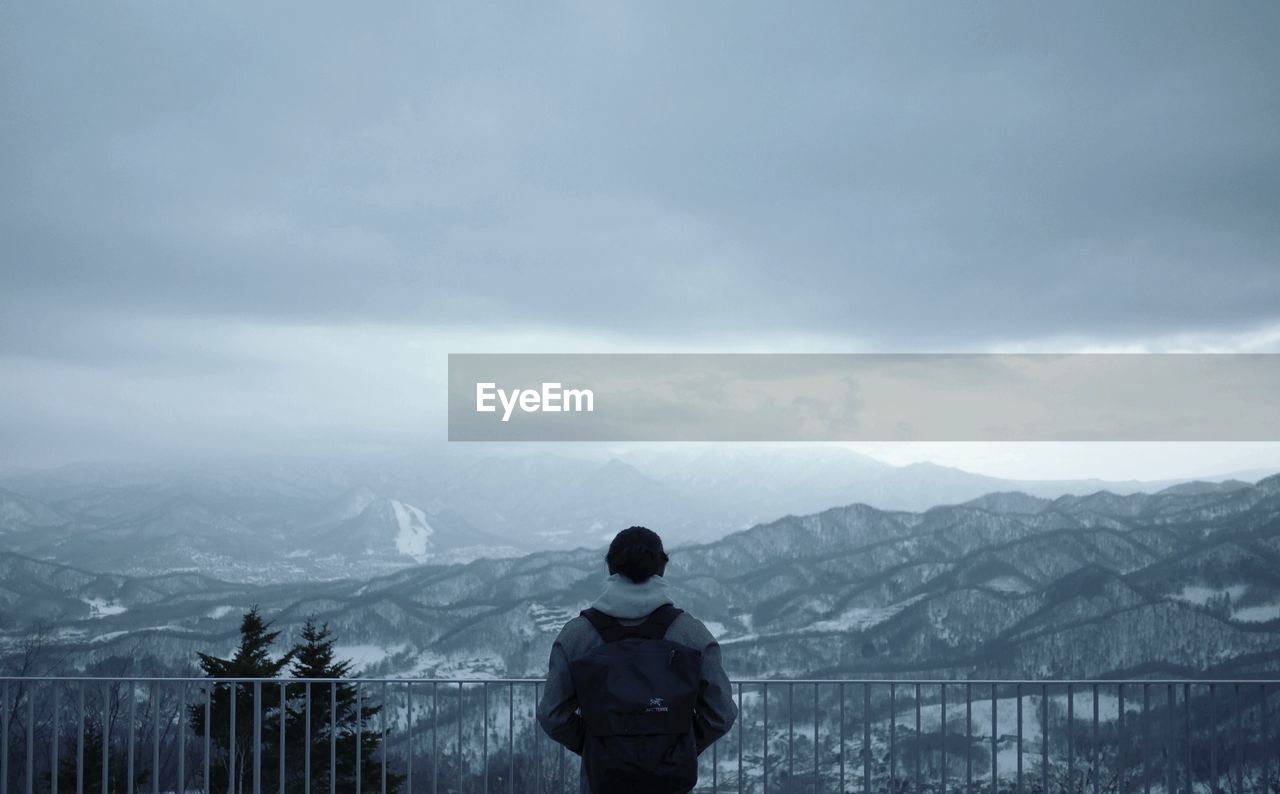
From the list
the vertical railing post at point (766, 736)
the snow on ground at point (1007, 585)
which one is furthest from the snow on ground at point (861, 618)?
the vertical railing post at point (766, 736)

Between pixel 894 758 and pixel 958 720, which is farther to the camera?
pixel 958 720

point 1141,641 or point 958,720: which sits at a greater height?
point 958,720

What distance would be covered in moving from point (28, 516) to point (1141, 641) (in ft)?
528

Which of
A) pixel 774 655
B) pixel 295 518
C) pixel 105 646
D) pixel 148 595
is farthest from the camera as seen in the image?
pixel 295 518

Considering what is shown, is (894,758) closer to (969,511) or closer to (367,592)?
(367,592)

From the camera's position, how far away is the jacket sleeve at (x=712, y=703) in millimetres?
4012

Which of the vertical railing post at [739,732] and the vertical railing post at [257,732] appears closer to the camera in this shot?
the vertical railing post at [739,732]

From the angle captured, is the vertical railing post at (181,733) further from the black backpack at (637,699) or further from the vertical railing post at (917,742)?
the vertical railing post at (917,742)

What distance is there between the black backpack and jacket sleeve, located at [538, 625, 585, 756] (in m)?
0.05

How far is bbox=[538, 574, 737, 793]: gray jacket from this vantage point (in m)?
3.98

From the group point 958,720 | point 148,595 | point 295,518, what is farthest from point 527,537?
point 958,720

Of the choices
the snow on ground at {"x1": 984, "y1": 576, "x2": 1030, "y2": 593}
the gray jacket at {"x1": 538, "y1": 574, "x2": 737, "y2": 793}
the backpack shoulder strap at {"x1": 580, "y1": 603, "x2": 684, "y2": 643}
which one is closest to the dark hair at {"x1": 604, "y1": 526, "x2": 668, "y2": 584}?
the gray jacket at {"x1": 538, "y1": 574, "x2": 737, "y2": 793}

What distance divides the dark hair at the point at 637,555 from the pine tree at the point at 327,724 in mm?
3048

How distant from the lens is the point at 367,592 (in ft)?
438
